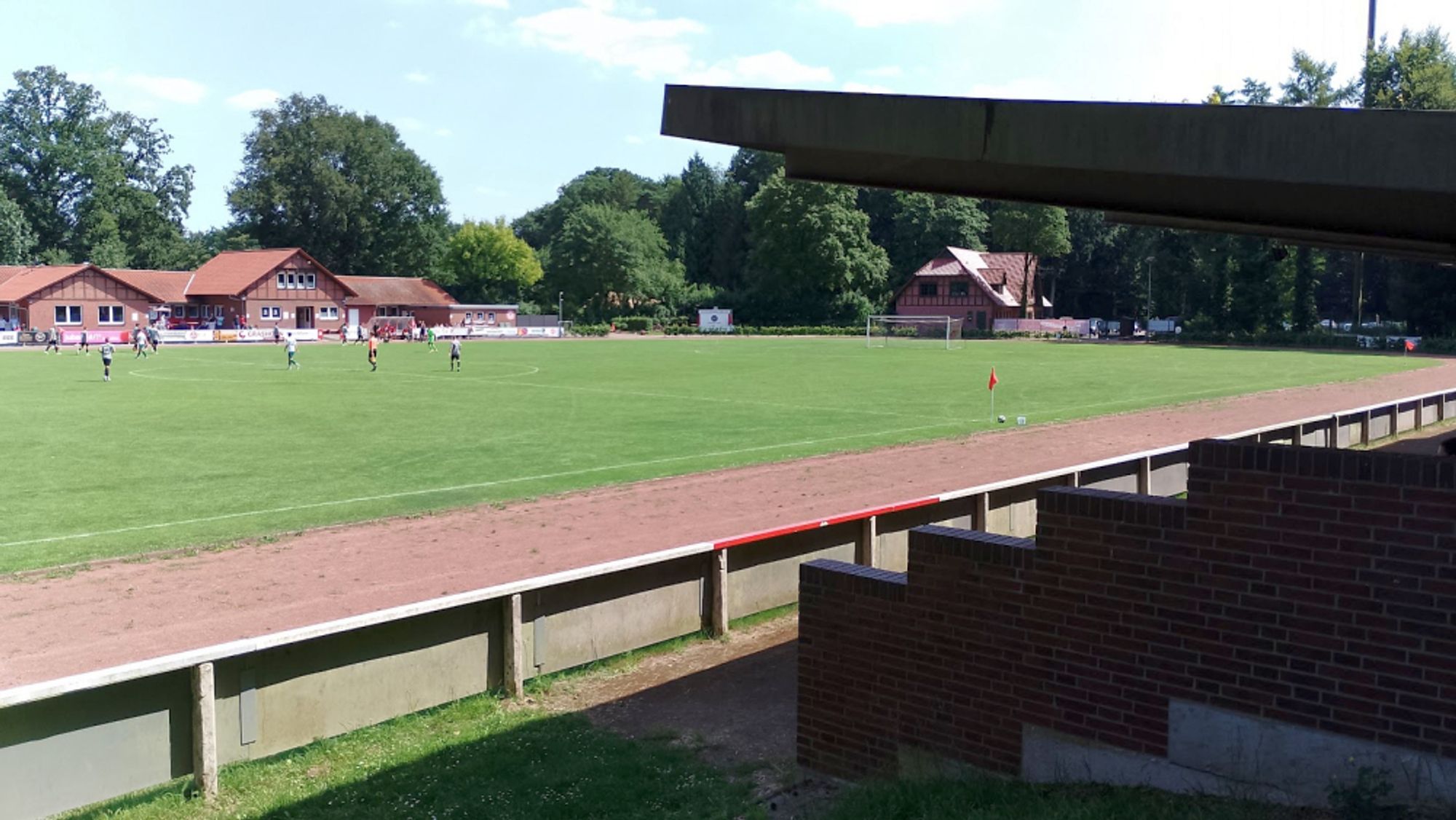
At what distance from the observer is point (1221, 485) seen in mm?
6078

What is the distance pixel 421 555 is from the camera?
14.3 meters

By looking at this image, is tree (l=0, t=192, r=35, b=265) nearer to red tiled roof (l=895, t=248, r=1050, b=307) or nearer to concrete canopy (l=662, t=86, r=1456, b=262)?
red tiled roof (l=895, t=248, r=1050, b=307)

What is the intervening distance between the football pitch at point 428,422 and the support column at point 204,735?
25.5 ft

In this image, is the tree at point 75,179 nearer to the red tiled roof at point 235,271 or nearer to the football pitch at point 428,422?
the red tiled roof at point 235,271

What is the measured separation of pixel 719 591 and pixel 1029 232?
97957mm

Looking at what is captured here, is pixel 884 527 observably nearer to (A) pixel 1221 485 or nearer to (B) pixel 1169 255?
(A) pixel 1221 485

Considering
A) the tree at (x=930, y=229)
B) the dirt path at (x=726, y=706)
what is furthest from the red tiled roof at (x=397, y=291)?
the dirt path at (x=726, y=706)

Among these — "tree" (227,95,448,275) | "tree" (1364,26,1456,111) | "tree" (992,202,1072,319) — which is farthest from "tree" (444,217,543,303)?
"tree" (1364,26,1456,111)

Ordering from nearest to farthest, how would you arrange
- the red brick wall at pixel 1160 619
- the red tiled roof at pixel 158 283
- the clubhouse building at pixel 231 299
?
1. the red brick wall at pixel 1160 619
2. the clubhouse building at pixel 231 299
3. the red tiled roof at pixel 158 283

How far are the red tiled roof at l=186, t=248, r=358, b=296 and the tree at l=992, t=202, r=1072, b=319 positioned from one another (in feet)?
199

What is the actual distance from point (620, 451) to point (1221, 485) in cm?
1802

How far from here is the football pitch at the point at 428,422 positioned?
17.8 metres

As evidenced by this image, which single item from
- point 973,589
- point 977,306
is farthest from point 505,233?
point 973,589

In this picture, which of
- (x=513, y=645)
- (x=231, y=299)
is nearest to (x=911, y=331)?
(x=231, y=299)
